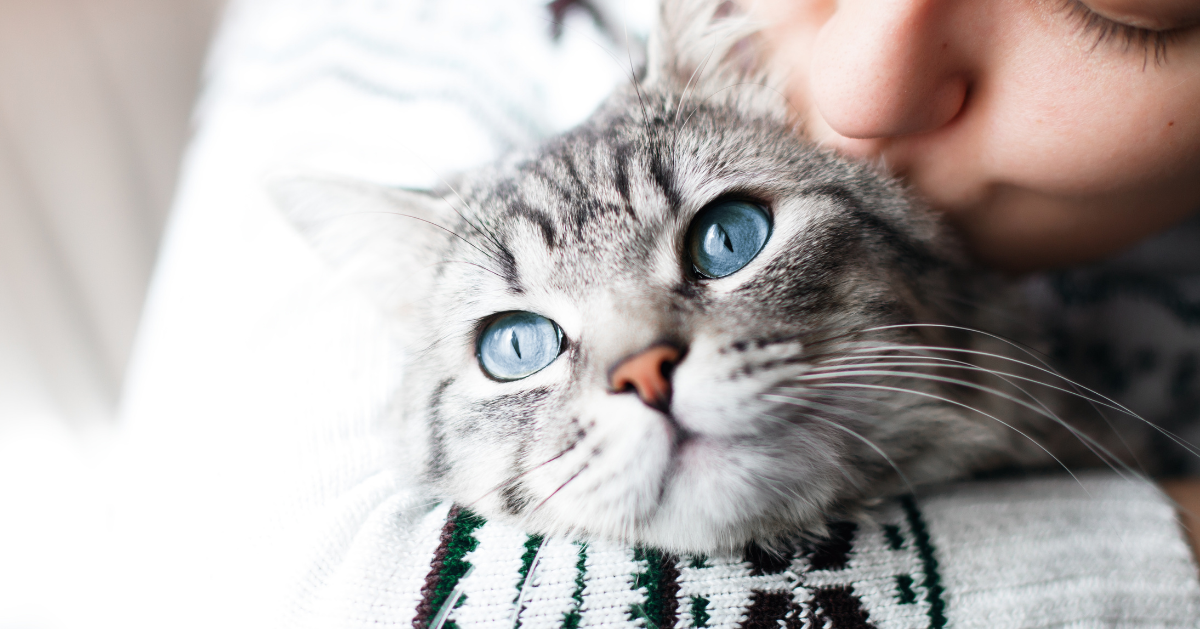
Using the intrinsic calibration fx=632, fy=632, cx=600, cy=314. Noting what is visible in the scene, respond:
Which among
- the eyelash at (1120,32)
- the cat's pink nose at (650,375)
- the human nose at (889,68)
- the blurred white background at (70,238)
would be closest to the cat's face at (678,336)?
the cat's pink nose at (650,375)

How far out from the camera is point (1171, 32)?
601 millimetres

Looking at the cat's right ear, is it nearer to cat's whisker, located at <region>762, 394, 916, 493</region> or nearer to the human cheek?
cat's whisker, located at <region>762, 394, 916, 493</region>

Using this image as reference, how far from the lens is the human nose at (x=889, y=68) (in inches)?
23.9

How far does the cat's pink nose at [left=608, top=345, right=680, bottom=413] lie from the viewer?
1.96 ft

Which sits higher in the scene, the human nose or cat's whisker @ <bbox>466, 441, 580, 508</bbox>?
the human nose

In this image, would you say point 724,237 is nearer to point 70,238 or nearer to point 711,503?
point 711,503

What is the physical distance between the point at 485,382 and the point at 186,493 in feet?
1.24

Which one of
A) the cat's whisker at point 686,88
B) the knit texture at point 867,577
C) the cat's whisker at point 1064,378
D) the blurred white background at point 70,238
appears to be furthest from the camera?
the blurred white background at point 70,238

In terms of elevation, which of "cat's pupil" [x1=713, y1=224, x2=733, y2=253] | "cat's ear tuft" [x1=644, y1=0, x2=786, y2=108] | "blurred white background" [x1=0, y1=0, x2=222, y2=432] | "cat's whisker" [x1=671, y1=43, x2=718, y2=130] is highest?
"blurred white background" [x1=0, y1=0, x2=222, y2=432]

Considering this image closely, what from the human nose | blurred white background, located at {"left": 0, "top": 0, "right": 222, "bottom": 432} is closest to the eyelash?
the human nose

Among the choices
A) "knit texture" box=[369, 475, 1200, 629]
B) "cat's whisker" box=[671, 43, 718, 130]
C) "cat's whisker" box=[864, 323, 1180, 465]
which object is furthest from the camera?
"cat's whisker" box=[671, 43, 718, 130]

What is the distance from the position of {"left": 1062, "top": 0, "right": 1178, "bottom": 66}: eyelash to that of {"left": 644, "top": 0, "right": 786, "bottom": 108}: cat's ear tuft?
1.09 feet

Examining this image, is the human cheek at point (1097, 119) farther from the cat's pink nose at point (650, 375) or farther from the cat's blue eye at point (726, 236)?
the cat's pink nose at point (650, 375)

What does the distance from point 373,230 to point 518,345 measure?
1.13ft
